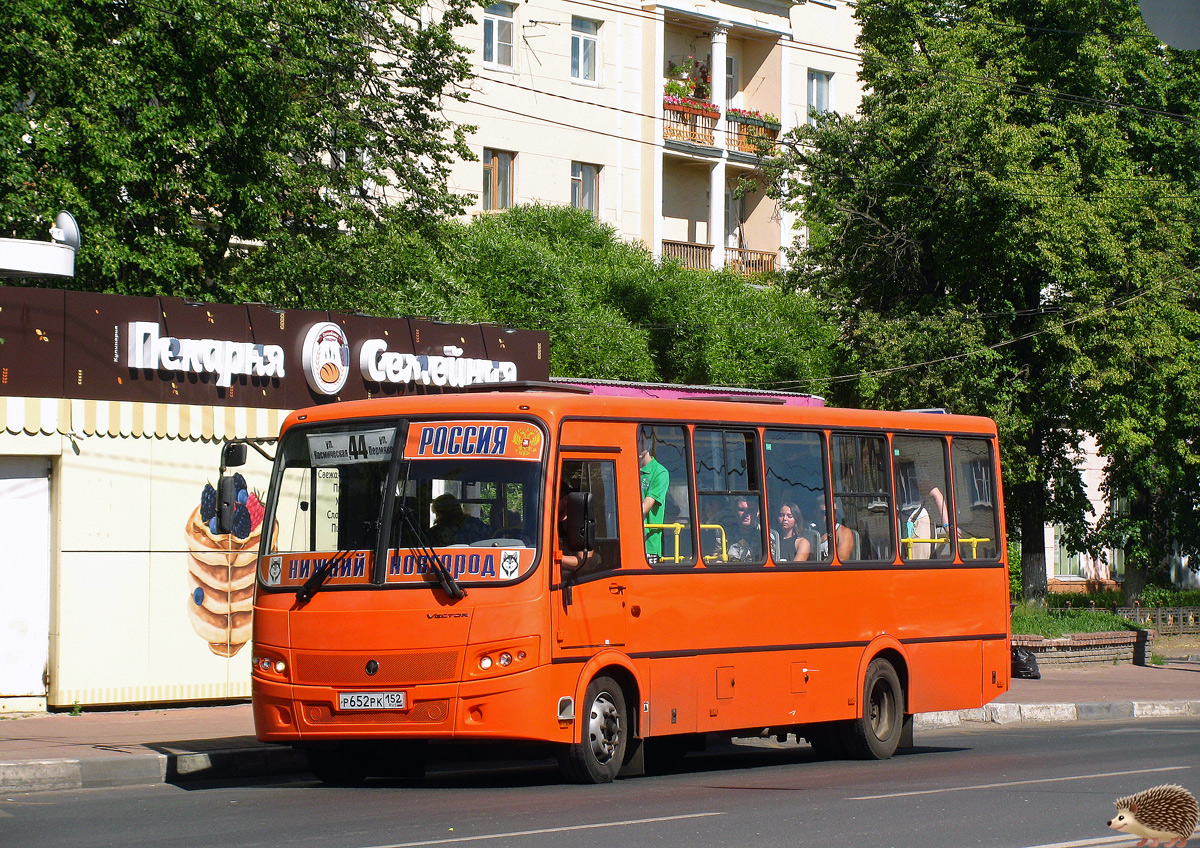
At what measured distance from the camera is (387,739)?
11055 millimetres

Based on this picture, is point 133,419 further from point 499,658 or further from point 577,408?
point 499,658

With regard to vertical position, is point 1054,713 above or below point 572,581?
below

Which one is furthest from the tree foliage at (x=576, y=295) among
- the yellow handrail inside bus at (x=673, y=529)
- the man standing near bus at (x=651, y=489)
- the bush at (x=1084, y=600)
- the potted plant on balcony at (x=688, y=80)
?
the yellow handrail inside bus at (x=673, y=529)

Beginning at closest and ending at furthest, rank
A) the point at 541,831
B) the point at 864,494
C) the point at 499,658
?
the point at 541,831
the point at 499,658
the point at 864,494

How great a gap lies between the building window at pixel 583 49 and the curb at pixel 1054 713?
25622 mm

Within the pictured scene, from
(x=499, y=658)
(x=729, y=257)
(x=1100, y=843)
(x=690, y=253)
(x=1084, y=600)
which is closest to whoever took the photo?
(x=1100, y=843)

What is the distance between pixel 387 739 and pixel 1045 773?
18.1 ft

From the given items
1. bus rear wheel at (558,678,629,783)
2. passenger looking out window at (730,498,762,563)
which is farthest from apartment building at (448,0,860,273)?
bus rear wheel at (558,678,629,783)

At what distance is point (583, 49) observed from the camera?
4206 centimetres

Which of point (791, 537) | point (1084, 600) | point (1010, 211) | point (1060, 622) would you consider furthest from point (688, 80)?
point (791, 537)

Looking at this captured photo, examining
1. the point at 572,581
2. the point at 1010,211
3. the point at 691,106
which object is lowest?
the point at 572,581

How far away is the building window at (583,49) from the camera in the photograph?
4181cm

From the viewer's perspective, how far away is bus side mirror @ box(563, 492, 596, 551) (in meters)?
10.9

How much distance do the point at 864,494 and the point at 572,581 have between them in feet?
13.7
